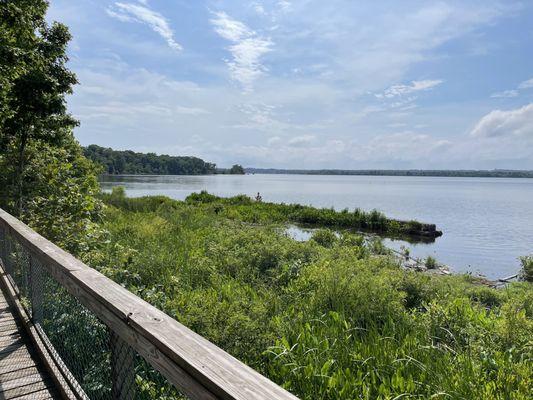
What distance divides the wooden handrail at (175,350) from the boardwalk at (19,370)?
1250 millimetres

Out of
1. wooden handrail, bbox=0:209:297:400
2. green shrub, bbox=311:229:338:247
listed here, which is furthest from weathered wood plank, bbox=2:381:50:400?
green shrub, bbox=311:229:338:247

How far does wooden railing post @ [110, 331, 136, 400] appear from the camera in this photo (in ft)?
6.00

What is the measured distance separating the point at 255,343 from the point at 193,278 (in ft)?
10.5

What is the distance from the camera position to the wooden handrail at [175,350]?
3.59 ft

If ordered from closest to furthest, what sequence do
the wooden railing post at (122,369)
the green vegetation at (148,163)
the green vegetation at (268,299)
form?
the wooden railing post at (122,369), the green vegetation at (268,299), the green vegetation at (148,163)

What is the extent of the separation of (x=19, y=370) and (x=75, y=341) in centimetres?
52

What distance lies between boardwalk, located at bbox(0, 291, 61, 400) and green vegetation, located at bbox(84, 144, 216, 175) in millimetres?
131986

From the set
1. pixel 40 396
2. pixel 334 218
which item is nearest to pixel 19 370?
pixel 40 396

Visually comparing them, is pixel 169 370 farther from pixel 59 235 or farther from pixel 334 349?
pixel 59 235

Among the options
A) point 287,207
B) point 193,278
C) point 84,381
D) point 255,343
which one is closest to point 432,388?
point 255,343

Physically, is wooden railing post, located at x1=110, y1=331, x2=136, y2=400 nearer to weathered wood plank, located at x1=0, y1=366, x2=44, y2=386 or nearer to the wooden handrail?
the wooden handrail

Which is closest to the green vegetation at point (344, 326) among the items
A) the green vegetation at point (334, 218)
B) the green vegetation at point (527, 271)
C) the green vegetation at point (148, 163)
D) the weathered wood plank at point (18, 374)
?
the weathered wood plank at point (18, 374)

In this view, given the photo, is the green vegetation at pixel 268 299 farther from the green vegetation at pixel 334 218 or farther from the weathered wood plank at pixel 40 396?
the green vegetation at pixel 334 218

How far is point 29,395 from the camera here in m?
2.80
